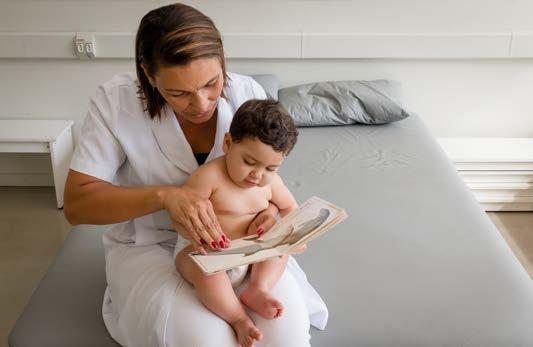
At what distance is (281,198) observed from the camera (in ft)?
5.12

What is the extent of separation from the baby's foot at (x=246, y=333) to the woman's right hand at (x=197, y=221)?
0.18 meters

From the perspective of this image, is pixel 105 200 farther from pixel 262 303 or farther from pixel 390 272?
pixel 390 272

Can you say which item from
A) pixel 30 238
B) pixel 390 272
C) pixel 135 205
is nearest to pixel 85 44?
pixel 30 238

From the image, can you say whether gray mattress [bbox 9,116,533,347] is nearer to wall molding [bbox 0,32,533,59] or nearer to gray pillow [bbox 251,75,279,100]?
gray pillow [bbox 251,75,279,100]

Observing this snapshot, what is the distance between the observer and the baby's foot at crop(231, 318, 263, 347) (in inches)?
50.9

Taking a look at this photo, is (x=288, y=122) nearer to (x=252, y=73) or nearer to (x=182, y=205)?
(x=182, y=205)

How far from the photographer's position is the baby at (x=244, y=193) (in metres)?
1.32

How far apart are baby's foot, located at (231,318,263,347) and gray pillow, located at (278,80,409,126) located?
1.54m

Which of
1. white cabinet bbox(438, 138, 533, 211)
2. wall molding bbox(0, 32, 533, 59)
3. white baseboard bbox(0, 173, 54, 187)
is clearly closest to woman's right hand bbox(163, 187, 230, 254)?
wall molding bbox(0, 32, 533, 59)

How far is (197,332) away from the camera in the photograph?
1285 millimetres

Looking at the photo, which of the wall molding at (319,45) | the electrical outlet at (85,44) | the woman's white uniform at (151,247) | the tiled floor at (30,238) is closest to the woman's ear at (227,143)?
the woman's white uniform at (151,247)

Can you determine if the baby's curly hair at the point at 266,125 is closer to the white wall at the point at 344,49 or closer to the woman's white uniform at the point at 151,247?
the woman's white uniform at the point at 151,247

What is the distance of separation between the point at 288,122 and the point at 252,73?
1691 mm

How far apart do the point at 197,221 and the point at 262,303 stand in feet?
0.80
